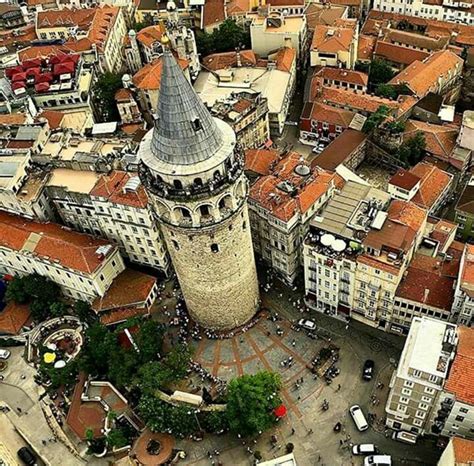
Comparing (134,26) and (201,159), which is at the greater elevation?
(201,159)

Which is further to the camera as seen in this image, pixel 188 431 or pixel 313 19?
pixel 313 19

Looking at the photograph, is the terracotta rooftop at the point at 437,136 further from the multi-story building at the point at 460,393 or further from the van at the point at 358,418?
the van at the point at 358,418

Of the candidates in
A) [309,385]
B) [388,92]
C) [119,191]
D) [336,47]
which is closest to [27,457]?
[119,191]

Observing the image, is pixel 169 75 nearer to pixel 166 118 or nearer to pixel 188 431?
pixel 166 118

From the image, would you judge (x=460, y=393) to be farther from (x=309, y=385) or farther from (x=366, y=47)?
(x=366, y=47)

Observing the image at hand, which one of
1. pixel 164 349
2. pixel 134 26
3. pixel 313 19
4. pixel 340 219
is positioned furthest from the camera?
pixel 134 26

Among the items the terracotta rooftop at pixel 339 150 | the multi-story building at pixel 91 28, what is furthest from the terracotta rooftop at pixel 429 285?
the multi-story building at pixel 91 28

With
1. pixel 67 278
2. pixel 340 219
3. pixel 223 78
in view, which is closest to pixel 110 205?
pixel 67 278
